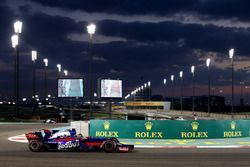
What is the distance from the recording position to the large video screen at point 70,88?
40562 mm

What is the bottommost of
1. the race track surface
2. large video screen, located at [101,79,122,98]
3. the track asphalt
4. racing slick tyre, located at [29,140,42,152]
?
the track asphalt

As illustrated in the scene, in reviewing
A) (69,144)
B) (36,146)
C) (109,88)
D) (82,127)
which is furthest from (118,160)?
(109,88)

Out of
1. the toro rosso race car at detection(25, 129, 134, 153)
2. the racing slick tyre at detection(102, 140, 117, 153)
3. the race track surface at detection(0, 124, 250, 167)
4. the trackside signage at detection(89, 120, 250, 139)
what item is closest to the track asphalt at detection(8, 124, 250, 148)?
the trackside signage at detection(89, 120, 250, 139)

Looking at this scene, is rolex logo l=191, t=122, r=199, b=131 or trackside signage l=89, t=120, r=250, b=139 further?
rolex logo l=191, t=122, r=199, b=131

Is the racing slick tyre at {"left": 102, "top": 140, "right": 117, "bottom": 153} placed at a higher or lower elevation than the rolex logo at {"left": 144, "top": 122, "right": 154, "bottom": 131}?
lower

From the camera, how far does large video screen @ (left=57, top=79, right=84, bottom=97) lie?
4056 centimetres

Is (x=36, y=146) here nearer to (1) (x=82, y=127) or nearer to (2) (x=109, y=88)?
(1) (x=82, y=127)

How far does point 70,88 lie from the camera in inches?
1607

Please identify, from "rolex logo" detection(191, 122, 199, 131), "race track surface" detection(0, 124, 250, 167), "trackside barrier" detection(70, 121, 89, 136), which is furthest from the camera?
"trackside barrier" detection(70, 121, 89, 136)

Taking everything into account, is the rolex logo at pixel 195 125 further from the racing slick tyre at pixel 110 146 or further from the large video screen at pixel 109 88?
the large video screen at pixel 109 88

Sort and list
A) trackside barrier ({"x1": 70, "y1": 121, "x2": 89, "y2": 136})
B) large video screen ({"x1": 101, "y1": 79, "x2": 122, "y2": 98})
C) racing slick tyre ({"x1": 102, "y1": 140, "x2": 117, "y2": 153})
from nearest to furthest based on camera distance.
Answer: racing slick tyre ({"x1": 102, "y1": 140, "x2": 117, "y2": 153}) < trackside barrier ({"x1": 70, "y1": 121, "x2": 89, "y2": 136}) < large video screen ({"x1": 101, "y1": 79, "x2": 122, "y2": 98})

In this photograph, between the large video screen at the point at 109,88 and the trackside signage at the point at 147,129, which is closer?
the trackside signage at the point at 147,129

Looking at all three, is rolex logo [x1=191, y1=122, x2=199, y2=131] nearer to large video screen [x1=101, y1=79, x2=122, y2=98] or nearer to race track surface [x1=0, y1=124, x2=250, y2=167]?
race track surface [x1=0, y1=124, x2=250, y2=167]

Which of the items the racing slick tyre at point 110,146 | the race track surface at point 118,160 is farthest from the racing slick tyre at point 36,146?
the racing slick tyre at point 110,146
